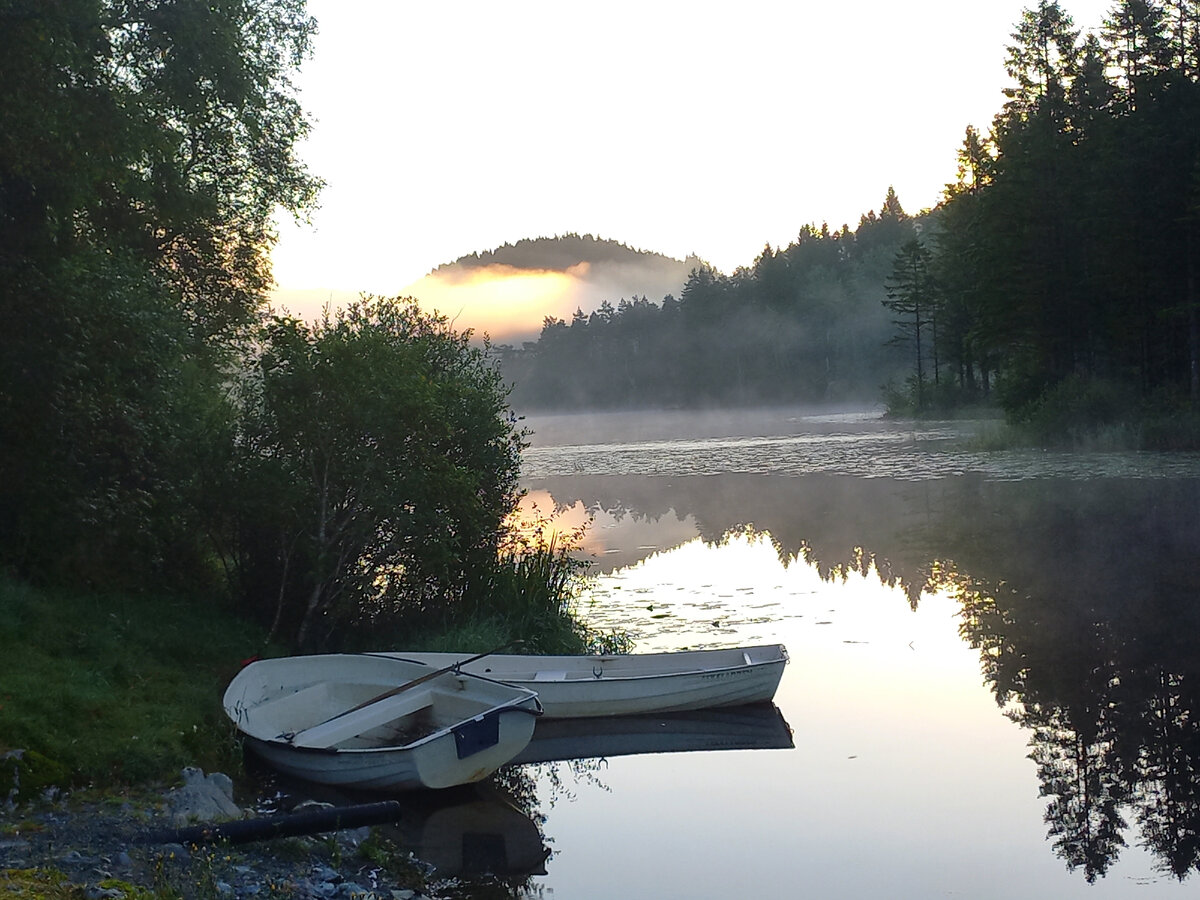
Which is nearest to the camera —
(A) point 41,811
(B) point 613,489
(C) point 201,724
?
(A) point 41,811

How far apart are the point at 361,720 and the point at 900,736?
563 centimetres

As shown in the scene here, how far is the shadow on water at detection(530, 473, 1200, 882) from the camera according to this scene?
9.70m

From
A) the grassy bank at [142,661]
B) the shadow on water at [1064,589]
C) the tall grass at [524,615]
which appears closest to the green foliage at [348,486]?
the tall grass at [524,615]

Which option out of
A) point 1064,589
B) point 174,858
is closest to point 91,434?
point 174,858

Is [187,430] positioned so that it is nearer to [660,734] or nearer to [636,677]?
[636,677]

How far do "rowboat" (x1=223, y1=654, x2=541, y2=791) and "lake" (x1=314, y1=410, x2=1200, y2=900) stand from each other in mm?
595

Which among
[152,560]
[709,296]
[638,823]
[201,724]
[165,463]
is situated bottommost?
[638,823]

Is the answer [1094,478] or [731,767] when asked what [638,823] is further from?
[1094,478]

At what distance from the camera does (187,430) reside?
14.8 meters

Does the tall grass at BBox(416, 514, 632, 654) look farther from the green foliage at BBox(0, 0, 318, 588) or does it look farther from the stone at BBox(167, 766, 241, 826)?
the stone at BBox(167, 766, 241, 826)

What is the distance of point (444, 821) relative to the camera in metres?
10.1

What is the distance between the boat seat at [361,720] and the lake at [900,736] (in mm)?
1259

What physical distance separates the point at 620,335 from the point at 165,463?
553 feet

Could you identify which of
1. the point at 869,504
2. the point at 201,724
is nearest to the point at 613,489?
the point at 869,504
